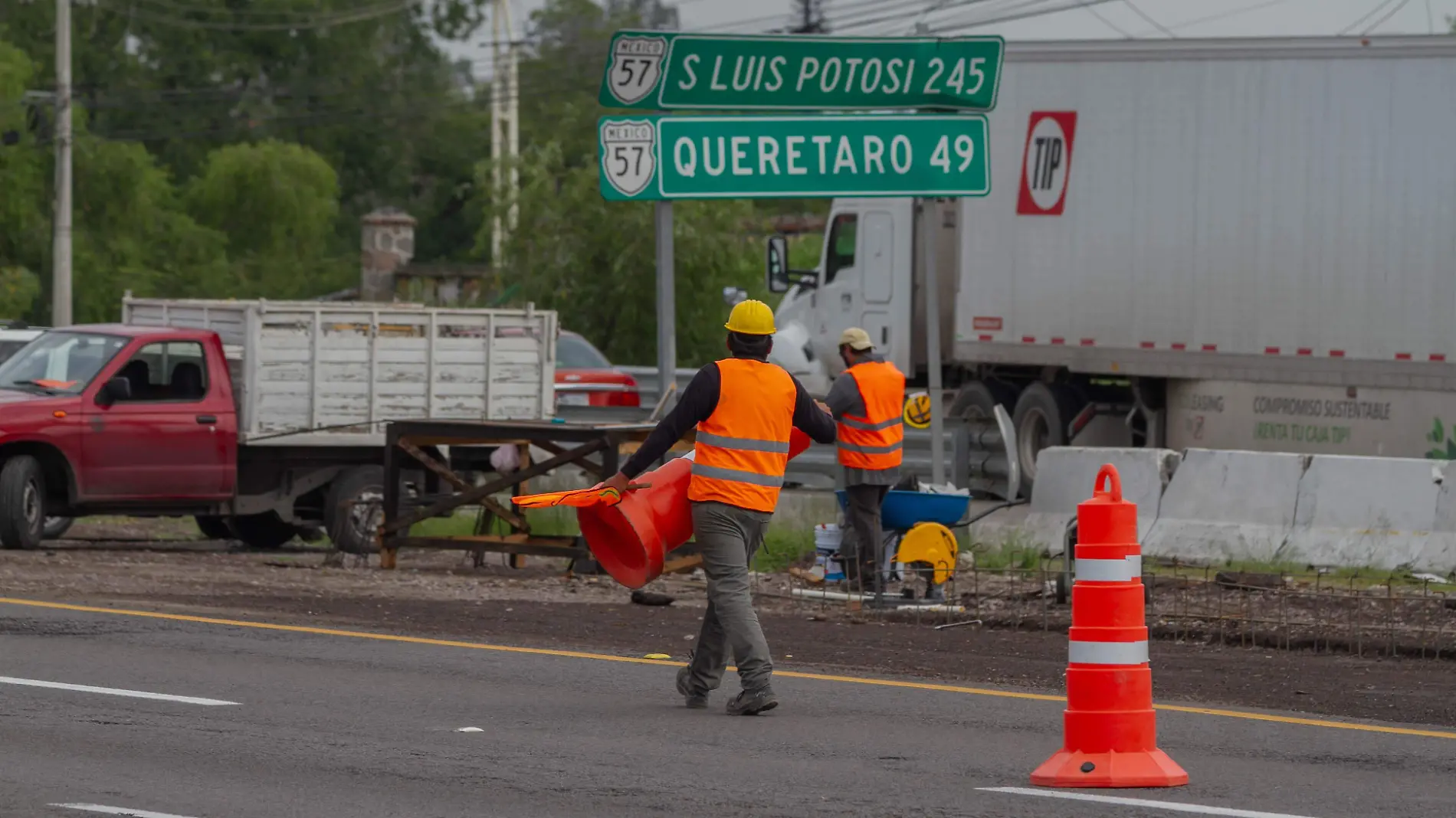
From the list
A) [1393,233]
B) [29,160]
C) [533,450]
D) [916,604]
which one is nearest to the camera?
[916,604]

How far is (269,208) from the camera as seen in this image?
5891cm

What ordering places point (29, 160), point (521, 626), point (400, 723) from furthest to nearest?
point (29, 160) < point (521, 626) < point (400, 723)

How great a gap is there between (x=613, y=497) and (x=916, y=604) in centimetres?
519

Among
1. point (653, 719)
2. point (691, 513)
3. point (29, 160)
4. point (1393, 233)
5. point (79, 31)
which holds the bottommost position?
point (653, 719)

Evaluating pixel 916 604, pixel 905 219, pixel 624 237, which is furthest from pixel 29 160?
pixel 916 604

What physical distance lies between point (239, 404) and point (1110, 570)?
39.6 feet

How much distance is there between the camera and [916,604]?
579 inches

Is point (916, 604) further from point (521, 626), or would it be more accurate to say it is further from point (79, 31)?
point (79, 31)

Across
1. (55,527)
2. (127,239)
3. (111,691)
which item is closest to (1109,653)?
(111,691)

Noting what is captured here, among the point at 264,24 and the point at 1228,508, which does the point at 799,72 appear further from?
the point at 264,24

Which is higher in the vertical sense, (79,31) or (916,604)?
(79,31)

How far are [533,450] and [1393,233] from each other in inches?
327

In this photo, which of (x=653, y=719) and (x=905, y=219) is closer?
(x=653, y=719)

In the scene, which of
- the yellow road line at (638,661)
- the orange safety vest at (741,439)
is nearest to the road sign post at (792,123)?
the yellow road line at (638,661)
